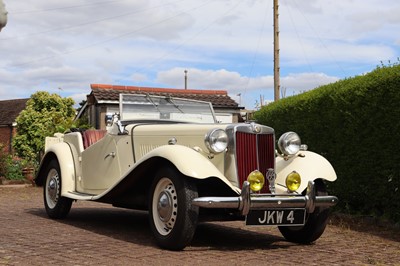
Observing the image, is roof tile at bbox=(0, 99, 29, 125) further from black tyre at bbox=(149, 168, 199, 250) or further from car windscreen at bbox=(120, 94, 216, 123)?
black tyre at bbox=(149, 168, 199, 250)

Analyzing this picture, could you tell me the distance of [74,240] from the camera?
20.0 ft

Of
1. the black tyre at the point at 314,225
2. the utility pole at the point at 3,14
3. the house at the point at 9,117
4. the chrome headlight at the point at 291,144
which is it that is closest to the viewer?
the utility pole at the point at 3,14

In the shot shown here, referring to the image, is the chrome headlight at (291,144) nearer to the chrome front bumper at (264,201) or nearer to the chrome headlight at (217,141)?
the chrome front bumper at (264,201)

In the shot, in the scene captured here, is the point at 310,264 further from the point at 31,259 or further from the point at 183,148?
the point at 31,259

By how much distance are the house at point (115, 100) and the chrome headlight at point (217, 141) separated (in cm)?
1225

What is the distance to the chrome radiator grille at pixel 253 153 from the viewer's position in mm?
5832

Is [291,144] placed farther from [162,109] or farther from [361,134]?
[361,134]

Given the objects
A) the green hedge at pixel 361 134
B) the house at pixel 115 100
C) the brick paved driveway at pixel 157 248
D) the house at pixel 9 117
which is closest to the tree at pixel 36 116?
the house at pixel 115 100

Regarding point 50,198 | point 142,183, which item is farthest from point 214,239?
point 50,198

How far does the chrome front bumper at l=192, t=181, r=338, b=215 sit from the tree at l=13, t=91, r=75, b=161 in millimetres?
22607

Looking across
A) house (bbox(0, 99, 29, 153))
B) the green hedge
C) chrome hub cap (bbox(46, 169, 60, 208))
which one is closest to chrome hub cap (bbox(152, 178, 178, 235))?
chrome hub cap (bbox(46, 169, 60, 208))

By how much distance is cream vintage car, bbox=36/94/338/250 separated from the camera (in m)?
5.46

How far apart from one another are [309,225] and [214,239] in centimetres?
110

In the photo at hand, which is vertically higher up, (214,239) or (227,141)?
(227,141)
